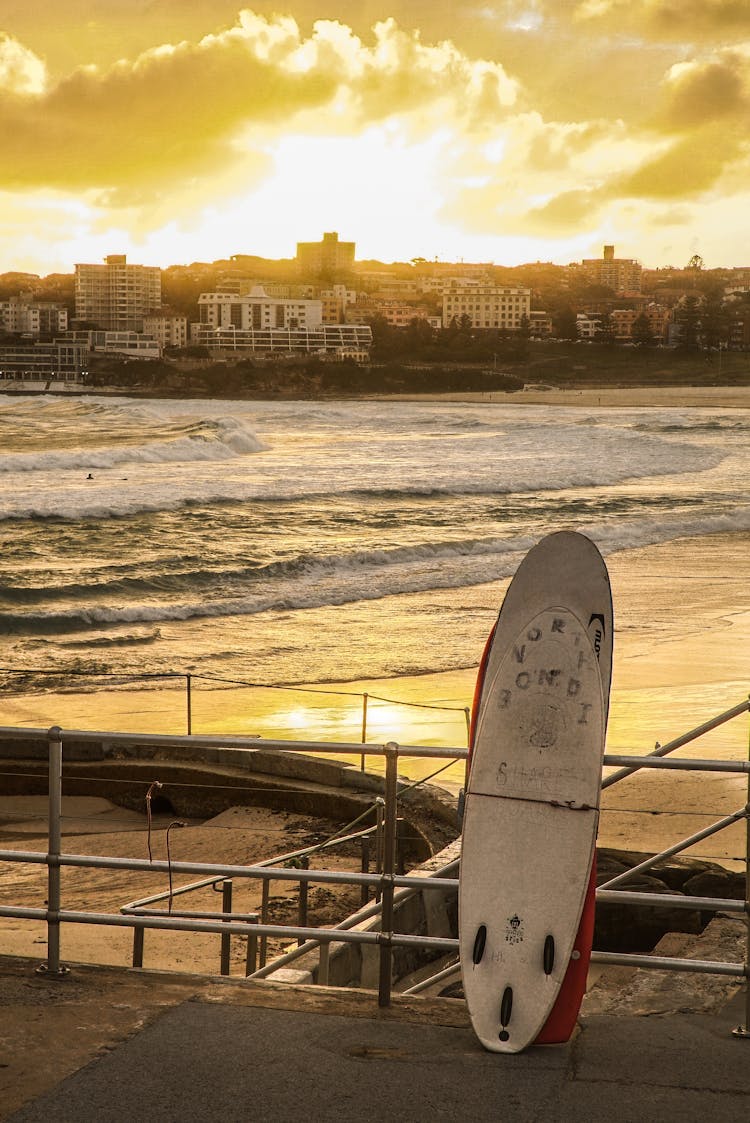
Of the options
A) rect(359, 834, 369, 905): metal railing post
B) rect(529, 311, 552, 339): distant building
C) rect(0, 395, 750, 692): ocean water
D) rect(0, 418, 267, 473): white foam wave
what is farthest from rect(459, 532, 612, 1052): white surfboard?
rect(529, 311, 552, 339): distant building

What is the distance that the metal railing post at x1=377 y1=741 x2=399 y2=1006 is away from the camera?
429 centimetres

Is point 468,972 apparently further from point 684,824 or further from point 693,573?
point 693,573

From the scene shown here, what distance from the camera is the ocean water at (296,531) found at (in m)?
18.5

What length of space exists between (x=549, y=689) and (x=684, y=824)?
18.1ft

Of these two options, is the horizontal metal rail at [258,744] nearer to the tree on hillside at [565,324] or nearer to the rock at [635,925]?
the rock at [635,925]

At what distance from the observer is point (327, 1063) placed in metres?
3.91

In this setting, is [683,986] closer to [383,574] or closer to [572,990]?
[572,990]

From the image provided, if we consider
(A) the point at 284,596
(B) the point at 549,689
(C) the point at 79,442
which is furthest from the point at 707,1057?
(C) the point at 79,442

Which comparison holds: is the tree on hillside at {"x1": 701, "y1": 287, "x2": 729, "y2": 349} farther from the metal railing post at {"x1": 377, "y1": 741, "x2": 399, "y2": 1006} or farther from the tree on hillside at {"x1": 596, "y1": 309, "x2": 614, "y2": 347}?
the metal railing post at {"x1": 377, "y1": 741, "x2": 399, "y2": 1006}

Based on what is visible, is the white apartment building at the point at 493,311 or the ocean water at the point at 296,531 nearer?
the ocean water at the point at 296,531

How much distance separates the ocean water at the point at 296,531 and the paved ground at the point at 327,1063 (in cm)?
1167

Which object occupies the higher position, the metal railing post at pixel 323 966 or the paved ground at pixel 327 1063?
the paved ground at pixel 327 1063

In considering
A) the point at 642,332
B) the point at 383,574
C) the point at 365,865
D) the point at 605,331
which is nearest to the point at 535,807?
the point at 365,865

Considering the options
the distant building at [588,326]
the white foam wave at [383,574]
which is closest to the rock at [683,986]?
the white foam wave at [383,574]
